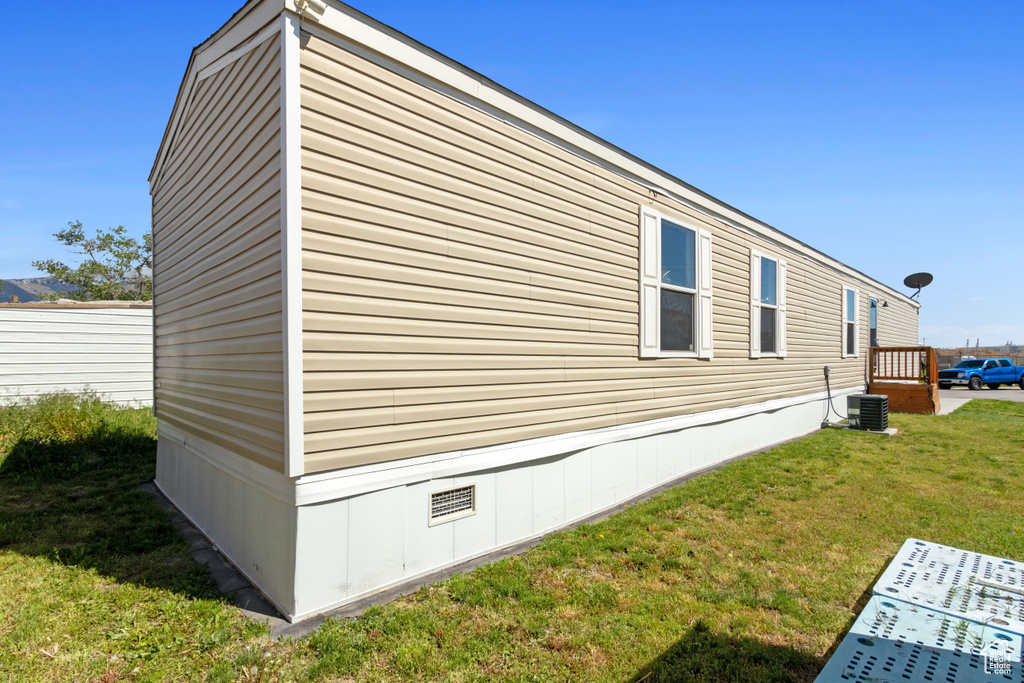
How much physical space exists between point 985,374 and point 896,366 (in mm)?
12061

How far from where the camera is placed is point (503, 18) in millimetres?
5664

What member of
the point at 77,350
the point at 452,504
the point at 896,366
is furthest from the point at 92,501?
the point at 896,366

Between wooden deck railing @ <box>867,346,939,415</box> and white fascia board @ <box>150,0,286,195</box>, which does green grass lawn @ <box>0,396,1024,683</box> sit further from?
wooden deck railing @ <box>867,346,939,415</box>

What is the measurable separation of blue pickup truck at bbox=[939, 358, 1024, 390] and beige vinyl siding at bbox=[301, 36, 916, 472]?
2265 cm

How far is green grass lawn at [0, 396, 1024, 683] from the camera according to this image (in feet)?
8.27

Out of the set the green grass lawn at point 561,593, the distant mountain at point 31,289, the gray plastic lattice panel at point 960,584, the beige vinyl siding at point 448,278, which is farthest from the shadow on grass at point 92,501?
the distant mountain at point 31,289

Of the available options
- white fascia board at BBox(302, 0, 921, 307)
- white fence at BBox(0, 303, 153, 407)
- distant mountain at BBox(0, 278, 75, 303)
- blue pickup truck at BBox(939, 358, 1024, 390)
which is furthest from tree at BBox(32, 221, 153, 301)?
blue pickup truck at BBox(939, 358, 1024, 390)

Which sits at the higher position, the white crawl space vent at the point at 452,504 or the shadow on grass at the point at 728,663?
the white crawl space vent at the point at 452,504

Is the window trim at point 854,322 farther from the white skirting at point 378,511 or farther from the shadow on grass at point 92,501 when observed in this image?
the shadow on grass at point 92,501

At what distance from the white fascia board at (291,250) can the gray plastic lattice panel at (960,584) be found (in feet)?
10.8

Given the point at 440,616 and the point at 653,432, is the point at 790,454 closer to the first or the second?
the point at 653,432

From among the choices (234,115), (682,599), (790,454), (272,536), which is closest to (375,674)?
(272,536)

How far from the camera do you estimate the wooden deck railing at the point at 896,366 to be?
1232 centimetres

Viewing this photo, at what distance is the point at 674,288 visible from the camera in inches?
240
